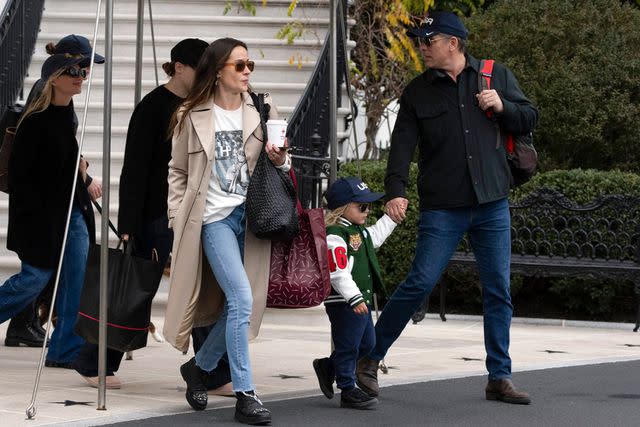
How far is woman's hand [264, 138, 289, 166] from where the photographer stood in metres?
6.60

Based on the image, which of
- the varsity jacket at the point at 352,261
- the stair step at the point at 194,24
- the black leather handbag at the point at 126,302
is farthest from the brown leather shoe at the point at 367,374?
the stair step at the point at 194,24

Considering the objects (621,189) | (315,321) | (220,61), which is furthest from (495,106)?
(621,189)

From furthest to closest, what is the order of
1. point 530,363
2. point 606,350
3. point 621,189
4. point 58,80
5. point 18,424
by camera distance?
point 621,189
point 606,350
point 530,363
point 58,80
point 18,424

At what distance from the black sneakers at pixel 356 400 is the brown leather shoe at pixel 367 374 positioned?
0.48 ft

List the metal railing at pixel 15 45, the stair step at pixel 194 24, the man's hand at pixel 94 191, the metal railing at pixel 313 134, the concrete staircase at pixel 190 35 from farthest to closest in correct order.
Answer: the stair step at pixel 194 24
the concrete staircase at pixel 190 35
the metal railing at pixel 15 45
the metal railing at pixel 313 134
the man's hand at pixel 94 191

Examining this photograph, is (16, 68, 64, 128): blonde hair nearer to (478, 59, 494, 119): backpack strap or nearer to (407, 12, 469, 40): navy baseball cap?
(407, 12, 469, 40): navy baseball cap

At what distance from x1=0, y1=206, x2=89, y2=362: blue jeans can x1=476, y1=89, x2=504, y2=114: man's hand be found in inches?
99.6

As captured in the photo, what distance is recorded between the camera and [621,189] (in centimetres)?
1226

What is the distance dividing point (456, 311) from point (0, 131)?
18.3 ft

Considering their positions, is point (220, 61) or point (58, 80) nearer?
point (220, 61)

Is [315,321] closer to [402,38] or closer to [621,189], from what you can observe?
[621,189]

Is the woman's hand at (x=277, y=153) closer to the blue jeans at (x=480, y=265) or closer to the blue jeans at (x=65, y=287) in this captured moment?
the blue jeans at (x=480, y=265)

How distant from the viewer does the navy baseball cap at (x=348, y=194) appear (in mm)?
7156

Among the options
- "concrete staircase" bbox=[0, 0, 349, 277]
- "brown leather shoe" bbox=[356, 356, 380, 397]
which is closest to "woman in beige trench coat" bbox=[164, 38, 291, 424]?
"brown leather shoe" bbox=[356, 356, 380, 397]
